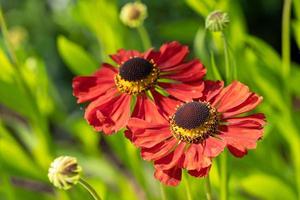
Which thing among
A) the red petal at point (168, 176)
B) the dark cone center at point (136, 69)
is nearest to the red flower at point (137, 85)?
the dark cone center at point (136, 69)

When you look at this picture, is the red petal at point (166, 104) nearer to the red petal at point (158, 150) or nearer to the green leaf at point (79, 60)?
the red petal at point (158, 150)

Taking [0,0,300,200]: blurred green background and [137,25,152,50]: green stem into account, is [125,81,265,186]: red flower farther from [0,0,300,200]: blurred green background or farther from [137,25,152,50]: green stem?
[137,25,152,50]: green stem

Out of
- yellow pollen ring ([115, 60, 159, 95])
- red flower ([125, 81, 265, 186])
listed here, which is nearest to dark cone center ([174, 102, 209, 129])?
red flower ([125, 81, 265, 186])

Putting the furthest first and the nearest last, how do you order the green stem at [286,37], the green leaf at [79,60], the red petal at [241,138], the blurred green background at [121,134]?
the green leaf at [79,60] → the blurred green background at [121,134] → the green stem at [286,37] → the red petal at [241,138]

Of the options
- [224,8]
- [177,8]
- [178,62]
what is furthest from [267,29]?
[178,62]

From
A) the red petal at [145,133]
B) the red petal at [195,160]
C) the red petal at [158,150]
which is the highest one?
the red petal at [145,133]

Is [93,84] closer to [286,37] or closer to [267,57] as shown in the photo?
[286,37]

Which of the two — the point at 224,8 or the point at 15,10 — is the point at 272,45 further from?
the point at 224,8

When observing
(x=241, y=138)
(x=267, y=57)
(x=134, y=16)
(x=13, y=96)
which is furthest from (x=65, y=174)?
(x=267, y=57)
